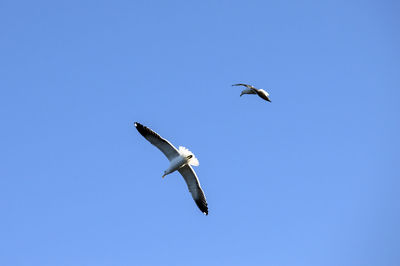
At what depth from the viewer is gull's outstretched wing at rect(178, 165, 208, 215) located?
3259 cm

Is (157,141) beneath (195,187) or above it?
above

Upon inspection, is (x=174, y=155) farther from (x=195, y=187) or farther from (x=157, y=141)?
(x=195, y=187)

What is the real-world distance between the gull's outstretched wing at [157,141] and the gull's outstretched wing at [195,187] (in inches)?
64.5

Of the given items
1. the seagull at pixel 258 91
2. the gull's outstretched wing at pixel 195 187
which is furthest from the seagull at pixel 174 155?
the seagull at pixel 258 91

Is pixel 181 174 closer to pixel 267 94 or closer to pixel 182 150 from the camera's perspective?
pixel 182 150

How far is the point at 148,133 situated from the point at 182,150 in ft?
6.39

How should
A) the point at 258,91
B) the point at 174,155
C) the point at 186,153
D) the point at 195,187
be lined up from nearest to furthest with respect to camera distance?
the point at 186,153, the point at 174,155, the point at 195,187, the point at 258,91

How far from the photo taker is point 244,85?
3494 centimetres

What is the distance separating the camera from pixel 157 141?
3098 centimetres

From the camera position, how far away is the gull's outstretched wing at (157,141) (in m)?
30.7

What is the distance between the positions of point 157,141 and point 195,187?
12.8ft

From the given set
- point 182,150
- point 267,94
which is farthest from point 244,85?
point 182,150

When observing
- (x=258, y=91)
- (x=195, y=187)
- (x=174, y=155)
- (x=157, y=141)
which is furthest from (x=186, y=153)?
(x=258, y=91)

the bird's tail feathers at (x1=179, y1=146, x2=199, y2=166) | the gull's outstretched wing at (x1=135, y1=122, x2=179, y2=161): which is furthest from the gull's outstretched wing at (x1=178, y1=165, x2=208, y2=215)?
the gull's outstretched wing at (x1=135, y1=122, x2=179, y2=161)
